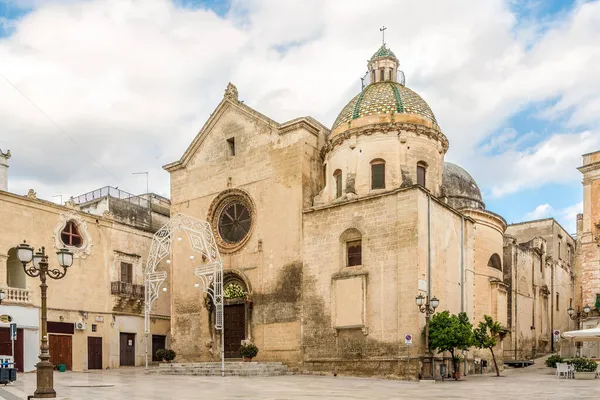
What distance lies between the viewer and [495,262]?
3120 centimetres

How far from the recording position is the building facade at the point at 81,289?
29.2m

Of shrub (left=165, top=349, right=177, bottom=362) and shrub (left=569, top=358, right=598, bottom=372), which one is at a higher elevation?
shrub (left=569, top=358, right=598, bottom=372)

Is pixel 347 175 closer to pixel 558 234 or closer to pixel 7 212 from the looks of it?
pixel 7 212

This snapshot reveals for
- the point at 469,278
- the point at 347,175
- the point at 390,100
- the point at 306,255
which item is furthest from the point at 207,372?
the point at 390,100

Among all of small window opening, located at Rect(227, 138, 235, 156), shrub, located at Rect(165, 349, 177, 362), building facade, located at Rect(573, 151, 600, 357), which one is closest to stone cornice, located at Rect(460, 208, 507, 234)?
building facade, located at Rect(573, 151, 600, 357)

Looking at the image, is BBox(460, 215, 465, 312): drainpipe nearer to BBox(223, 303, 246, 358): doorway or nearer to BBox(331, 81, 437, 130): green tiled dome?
BBox(331, 81, 437, 130): green tiled dome

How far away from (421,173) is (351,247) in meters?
5.05

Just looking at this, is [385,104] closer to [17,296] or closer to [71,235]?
[71,235]

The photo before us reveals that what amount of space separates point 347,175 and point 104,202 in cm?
1586

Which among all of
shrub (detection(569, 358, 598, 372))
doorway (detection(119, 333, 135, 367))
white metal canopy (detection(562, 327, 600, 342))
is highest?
white metal canopy (detection(562, 327, 600, 342))

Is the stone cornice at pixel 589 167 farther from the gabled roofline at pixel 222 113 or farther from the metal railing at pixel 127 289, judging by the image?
the metal railing at pixel 127 289

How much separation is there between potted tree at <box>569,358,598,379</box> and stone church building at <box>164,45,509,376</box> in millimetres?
5405

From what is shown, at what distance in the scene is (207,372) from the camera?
26812mm

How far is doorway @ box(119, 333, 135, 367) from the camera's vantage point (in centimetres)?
3428
